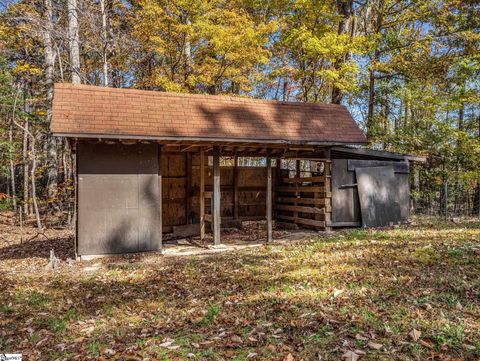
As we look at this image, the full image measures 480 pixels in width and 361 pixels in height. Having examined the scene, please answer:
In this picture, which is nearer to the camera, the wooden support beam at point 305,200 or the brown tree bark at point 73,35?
the wooden support beam at point 305,200

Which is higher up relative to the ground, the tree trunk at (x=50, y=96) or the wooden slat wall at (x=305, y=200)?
the tree trunk at (x=50, y=96)

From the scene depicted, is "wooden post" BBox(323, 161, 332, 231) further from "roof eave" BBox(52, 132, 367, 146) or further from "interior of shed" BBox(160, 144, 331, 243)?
"roof eave" BBox(52, 132, 367, 146)

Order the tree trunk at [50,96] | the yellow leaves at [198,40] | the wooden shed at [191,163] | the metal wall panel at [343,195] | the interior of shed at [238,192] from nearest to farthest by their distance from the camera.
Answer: the wooden shed at [191,163] → the interior of shed at [238,192] → the metal wall panel at [343,195] → the tree trunk at [50,96] → the yellow leaves at [198,40]

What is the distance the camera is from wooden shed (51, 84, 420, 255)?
8484 millimetres

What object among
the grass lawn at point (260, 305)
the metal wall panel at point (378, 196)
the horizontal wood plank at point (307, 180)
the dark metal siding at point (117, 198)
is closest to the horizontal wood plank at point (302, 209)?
the horizontal wood plank at point (307, 180)

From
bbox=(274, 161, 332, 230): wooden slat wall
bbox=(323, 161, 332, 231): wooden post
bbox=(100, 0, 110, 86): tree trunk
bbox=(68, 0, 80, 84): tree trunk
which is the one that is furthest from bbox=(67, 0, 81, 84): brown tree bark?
A: bbox=(323, 161, 332, 231): wooden post

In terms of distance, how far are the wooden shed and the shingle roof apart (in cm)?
3

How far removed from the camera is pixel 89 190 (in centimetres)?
843

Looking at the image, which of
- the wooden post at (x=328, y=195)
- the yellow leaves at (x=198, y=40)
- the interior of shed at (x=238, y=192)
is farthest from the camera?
the yellow leaves at (x=198, y=40)

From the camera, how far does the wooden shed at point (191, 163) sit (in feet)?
27.8

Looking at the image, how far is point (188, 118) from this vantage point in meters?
9.49

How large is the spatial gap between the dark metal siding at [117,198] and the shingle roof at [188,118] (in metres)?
0.55

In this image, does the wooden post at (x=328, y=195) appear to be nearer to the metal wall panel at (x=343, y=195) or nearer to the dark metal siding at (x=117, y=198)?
the metal wall panel at (x=343, y=195)

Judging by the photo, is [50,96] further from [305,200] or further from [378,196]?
[378,196]
